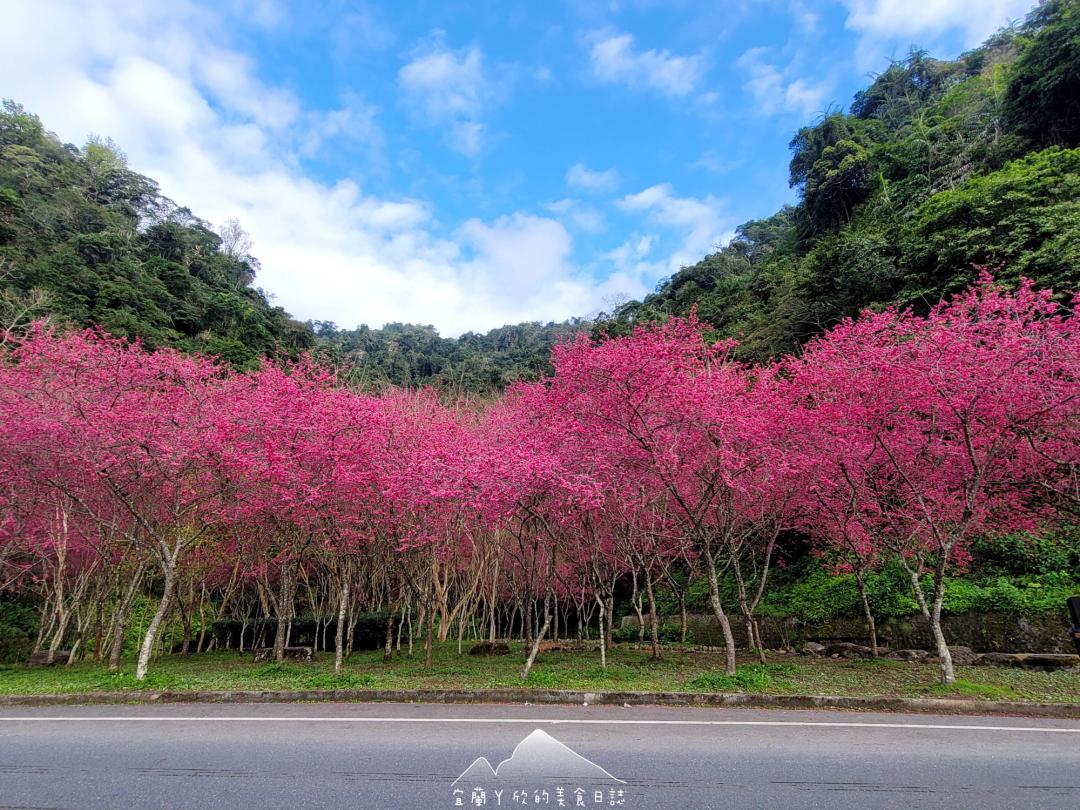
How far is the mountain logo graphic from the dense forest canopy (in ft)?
36.9

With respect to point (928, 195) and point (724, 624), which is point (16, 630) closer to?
point (724, 624)

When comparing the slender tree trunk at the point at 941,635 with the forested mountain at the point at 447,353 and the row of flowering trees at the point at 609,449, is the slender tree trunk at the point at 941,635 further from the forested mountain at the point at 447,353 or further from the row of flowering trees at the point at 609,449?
the forested mountain at the point at 447,353

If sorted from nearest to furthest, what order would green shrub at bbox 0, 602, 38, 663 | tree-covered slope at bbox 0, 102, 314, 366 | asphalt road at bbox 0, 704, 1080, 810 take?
asphalt road at bbox 0, 704, 1080, 810, green shrub at bbox 0, 602, 38, 663, tree-covered slope at bbox 0, 102, 314, 366

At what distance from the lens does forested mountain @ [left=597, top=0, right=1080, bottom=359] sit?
17.5 metres

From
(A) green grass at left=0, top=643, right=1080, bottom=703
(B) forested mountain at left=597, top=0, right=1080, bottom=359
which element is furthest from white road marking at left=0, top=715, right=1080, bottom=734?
(B) forested mountain at left=597, top=0, right=1080, bottom=359

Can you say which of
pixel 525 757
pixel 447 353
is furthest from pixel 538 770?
pixel 447 353

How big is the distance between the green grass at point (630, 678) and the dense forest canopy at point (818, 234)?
8.79m

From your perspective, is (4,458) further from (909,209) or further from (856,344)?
(909,209)

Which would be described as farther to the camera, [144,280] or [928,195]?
[144,280]

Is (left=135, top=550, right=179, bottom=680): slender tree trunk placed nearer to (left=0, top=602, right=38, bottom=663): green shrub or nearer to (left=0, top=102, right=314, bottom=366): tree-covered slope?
(left=0, top=602, right=38, bottom=663): green shrub

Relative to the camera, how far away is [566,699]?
331 inches

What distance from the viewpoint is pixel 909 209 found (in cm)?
2369

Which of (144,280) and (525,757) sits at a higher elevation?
(144,280)

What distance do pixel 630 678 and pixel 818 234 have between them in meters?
31.0
